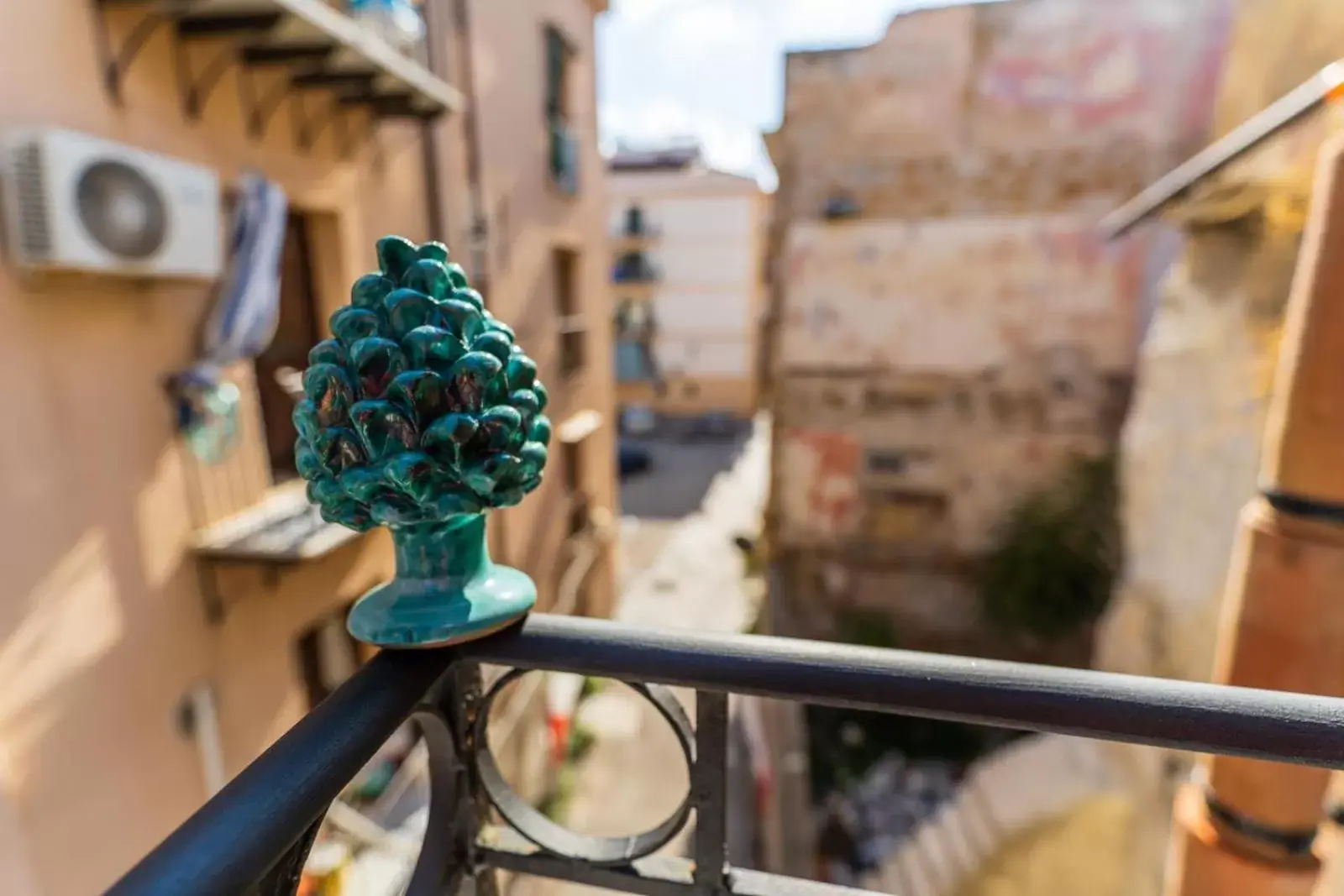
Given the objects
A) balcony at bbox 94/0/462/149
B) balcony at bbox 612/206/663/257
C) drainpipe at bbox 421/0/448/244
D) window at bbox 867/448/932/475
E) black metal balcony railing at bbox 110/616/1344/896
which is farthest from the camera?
balcony at bbox 612/206/663/257

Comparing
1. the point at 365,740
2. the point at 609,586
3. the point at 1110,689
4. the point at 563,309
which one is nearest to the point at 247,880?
the point at 365,740

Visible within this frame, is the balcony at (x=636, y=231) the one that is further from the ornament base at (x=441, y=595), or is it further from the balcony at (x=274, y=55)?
the ornament base at (x=441, y=595)

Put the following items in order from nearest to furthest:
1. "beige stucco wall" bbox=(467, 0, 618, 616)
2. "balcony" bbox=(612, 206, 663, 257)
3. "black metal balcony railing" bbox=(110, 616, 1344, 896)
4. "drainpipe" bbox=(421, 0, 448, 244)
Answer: "black metal balcony railing" bbox=(110, 616, 1344, 896), "drainpipe" bbox=(421, 0, 448, 244), "beige stucco wall" bbox=(467, 0, 618, 616), "balcony" bbox=(612, 206, 663, 257)

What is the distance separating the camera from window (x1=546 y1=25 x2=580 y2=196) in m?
5.75

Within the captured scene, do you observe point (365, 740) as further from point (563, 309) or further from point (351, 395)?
point (563, 309)

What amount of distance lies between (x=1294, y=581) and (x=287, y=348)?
12.5 feet

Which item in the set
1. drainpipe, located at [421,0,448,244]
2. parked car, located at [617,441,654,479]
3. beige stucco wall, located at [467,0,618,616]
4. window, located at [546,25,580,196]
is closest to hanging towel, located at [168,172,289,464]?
drainpipe, located at [421,0,448,244]

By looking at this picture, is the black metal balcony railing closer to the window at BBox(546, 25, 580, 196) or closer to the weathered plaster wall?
the window at BBox(546, 25, 580, 196)

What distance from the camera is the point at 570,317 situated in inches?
261

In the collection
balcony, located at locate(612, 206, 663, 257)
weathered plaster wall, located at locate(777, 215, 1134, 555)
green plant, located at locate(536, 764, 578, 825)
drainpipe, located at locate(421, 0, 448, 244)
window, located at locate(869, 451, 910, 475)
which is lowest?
green plant, located at locate(536, 764, 578, 825)

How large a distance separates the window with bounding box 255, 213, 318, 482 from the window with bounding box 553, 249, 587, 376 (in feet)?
9.84

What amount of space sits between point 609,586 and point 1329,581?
7.35 m

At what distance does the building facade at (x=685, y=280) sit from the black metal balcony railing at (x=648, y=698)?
17.9 m

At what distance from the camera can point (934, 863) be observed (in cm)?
455
